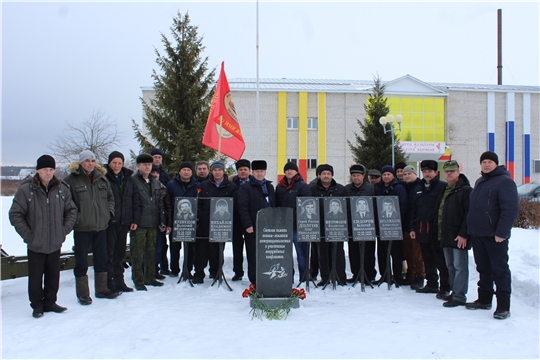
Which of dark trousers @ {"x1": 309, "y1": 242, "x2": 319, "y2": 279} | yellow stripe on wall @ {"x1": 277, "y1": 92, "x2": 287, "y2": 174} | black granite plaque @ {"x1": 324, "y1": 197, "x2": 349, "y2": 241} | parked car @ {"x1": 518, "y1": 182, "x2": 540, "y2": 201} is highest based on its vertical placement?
→ yellow stripe on wall @ {"x1": 277, "y1": 92, "x2": 287, "y2": 174}

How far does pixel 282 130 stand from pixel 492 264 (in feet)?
98.3

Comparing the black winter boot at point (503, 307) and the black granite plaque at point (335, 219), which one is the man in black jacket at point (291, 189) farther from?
the black winter boot at point (503, 307)

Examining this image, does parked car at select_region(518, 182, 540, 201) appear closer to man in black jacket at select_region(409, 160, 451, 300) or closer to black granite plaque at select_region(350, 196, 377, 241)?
man in black jacket at select_region(409, 160, 451, 300)

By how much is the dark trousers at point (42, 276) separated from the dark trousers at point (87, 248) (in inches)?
14.1

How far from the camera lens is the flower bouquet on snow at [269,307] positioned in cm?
544

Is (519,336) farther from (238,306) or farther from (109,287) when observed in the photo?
(109,287)

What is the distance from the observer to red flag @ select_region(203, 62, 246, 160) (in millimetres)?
9844

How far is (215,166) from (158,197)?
1.10m

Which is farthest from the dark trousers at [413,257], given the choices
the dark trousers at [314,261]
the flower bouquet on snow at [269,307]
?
the flower bouquet on snow at [269,307]

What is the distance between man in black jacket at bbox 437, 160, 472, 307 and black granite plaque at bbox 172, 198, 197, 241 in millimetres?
3994

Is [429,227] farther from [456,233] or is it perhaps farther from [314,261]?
[314,261]

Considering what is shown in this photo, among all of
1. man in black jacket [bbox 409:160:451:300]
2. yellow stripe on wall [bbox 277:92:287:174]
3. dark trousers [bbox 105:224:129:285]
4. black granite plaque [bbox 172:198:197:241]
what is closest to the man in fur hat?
dark trousers [bbox 105:224:129:285]

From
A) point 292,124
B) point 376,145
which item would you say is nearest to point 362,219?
point 376,145

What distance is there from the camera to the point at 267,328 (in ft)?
16.4
